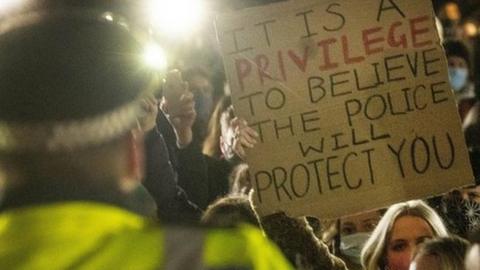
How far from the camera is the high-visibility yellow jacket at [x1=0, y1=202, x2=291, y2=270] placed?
133 centimetres

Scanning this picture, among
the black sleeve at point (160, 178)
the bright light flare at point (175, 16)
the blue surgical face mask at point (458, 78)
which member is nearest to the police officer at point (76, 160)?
the black sleeve at point (160, 178)

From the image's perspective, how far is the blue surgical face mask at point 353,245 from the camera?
3949 mm

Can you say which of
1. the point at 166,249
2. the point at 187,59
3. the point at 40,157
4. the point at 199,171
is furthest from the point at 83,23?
the point at 187,59

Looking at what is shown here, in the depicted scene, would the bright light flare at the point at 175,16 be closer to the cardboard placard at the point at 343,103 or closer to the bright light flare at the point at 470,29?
the cardboard placard at the point at 343,103

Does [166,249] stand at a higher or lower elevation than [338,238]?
higher

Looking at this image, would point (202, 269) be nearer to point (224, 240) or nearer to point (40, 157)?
point (224, 240)

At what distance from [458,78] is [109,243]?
5.42m

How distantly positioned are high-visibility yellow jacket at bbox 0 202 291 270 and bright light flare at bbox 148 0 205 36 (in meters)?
4.17

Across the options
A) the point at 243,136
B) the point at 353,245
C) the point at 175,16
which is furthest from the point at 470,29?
the point at 243,136

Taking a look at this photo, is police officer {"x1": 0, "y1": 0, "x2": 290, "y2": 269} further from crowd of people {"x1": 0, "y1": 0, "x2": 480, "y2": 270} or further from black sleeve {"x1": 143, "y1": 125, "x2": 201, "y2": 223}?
black sleeve {"x1": 143, "y1": 125, "x2": 201, "y2": 223}

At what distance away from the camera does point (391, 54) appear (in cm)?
379

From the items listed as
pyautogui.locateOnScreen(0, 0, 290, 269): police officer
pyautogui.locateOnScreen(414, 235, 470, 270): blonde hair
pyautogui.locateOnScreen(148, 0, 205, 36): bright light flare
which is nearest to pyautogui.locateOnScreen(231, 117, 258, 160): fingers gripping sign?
pyautogui.locateOnScreen(414, 235, 470, 270): blonde hair

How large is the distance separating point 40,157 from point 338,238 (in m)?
2.77

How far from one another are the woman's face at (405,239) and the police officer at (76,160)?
244 cm
